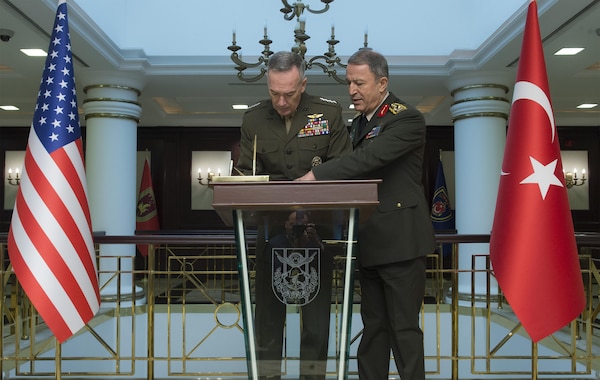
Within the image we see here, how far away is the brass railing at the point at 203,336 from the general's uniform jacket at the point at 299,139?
2.90ft

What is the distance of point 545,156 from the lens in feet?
8.46

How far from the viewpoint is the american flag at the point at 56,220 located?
2748 mm

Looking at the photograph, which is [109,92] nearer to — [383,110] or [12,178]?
[12,178]

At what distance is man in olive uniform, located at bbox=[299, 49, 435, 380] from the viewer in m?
2.00

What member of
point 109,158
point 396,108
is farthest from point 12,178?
point 396,108

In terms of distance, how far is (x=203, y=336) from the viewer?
19.9 feet

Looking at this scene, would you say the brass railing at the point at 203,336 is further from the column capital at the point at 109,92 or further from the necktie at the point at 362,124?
the column capital at the point at 109,92

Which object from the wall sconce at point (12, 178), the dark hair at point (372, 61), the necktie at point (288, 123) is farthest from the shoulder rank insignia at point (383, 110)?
the wall sconce at point (12, 178)

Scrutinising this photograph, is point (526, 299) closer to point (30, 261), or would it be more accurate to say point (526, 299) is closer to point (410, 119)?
point (410, 119)

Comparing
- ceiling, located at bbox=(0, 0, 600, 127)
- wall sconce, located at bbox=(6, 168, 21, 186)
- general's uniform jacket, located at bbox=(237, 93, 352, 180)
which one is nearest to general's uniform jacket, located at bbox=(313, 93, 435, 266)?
general's uniform jacket, located at bbox=(237, 93, 352, 180)

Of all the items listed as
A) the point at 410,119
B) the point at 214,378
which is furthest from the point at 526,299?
the point at 214,378

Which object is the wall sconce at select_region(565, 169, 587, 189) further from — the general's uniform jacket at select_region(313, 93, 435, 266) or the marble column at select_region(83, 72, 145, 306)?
the general's uniform jacket at select_region(313, 93, 435, 266)

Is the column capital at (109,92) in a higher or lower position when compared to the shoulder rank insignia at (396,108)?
higher

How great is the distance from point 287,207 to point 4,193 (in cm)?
1135
